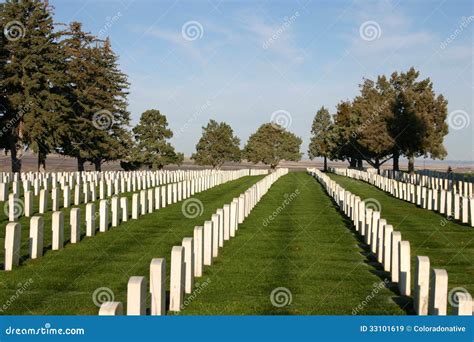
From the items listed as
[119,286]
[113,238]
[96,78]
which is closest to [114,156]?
[96,78]

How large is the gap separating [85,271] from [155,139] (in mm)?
65694

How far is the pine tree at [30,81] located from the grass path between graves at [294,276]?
113 ft

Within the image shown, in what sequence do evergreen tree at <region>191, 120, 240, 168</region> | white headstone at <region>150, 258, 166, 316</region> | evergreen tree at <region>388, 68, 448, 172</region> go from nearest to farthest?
white headstone at <region>150, 258, 166, 316</region> < evergreen tree at <region>388, 68, 448, 172</region> < evergreen tree at <region>191, 120, 240, 168</region>

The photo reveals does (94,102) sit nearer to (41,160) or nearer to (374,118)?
(41,160)

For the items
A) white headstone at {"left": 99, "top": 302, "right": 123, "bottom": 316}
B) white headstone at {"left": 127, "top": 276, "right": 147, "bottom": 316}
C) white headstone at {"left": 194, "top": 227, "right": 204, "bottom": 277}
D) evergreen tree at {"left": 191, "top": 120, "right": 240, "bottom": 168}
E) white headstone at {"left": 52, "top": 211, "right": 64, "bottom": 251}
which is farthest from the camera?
evergreen tree at {"left": 191, "top": 120, "right": 240, "bottom": 168}

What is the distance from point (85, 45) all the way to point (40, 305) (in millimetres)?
58229

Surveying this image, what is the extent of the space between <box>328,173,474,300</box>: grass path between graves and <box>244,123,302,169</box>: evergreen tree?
96026 mm

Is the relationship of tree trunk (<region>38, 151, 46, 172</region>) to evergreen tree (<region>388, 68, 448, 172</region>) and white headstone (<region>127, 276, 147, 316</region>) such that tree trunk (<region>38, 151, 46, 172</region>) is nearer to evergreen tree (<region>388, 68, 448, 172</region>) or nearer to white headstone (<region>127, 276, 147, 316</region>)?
evergreen tree (<region>388, 68, 448, 172</region>)

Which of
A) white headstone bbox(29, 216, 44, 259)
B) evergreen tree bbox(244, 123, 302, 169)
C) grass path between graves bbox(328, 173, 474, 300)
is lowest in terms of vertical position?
grass path between graves bbox(328, 173, 474, 300)

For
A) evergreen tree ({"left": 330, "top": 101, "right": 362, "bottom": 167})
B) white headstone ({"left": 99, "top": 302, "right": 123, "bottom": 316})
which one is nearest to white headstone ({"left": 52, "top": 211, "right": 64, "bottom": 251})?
white headstone ({"left": 99, "top": 302, "right": 123, "bottom": 316})

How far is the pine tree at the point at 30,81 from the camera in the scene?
49250 millimetres

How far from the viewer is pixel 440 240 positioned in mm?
16828

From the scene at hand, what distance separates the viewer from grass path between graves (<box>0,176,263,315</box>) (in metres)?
9.20

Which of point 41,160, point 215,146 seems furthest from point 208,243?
point 215,146
